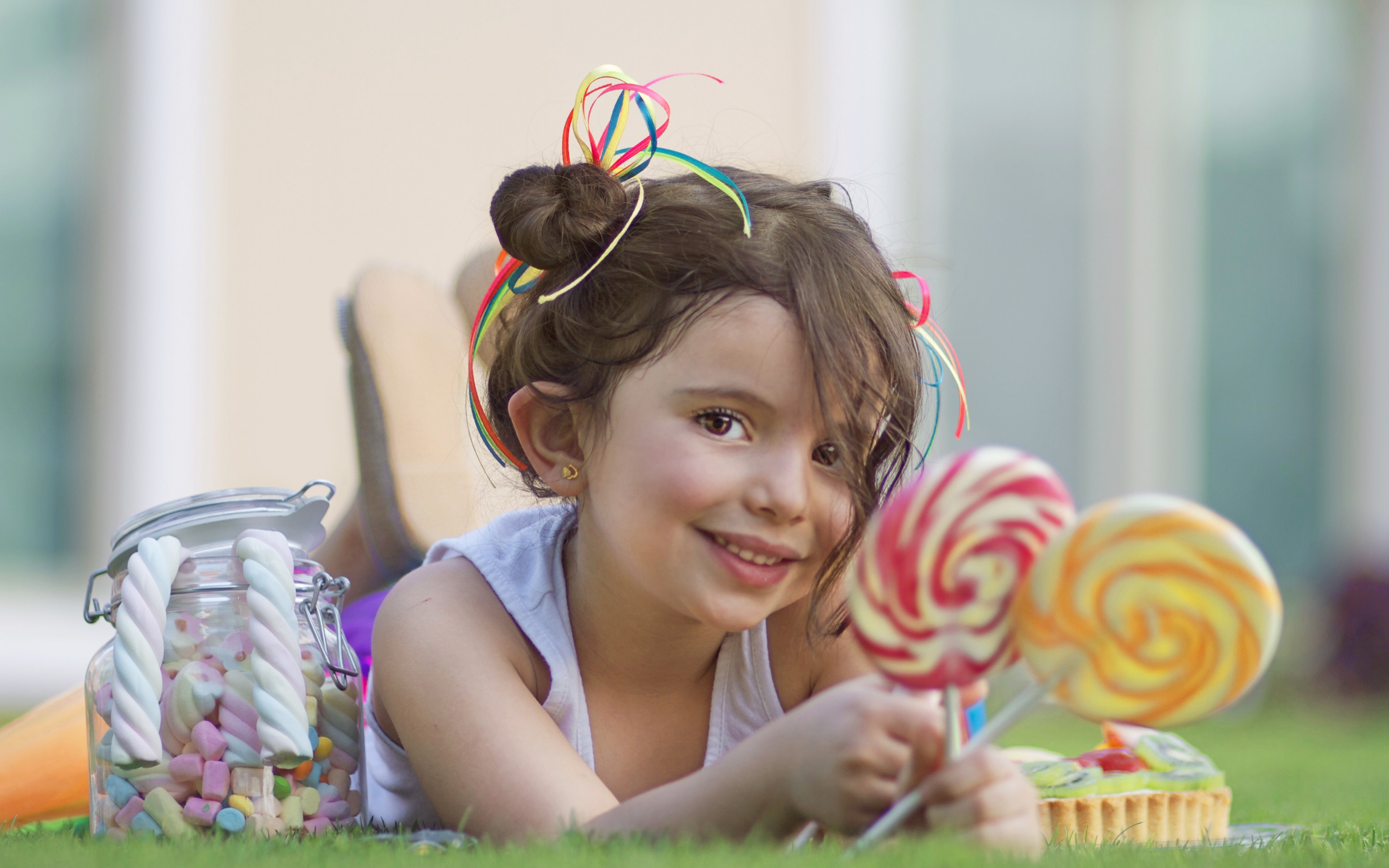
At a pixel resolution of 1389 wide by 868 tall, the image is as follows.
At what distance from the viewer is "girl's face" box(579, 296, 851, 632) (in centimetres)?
138

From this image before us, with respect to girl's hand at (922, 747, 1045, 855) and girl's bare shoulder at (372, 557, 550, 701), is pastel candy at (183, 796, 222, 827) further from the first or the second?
girl's hand at (922, 747, 1045, 855)

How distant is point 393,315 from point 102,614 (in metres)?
1.03

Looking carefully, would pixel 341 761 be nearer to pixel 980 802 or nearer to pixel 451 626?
pixel 451 626

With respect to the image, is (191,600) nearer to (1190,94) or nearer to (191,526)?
(191,526)

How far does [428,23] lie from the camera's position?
5.02 metres

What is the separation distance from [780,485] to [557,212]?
446mm

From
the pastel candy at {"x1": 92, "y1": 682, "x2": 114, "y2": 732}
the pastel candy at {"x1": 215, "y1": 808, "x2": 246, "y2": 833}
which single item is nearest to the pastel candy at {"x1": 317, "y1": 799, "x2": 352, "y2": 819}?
the pastel candy at {"x1": 215, "y1": 808, "x2": 246, "y2": 833}

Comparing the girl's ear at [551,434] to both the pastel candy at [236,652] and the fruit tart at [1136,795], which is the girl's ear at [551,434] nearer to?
→ the pastel candy at [236,652]

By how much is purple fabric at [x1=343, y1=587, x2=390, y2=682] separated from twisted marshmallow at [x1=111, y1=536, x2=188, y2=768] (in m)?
0.69

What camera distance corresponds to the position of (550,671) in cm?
A: 162

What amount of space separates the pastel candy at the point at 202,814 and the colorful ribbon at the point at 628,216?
0.58 m

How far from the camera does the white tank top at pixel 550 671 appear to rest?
163 cm

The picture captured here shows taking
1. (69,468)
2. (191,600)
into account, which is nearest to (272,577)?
(191,600)

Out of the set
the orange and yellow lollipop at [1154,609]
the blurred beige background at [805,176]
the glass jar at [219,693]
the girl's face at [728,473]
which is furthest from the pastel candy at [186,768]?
the blurred beige background at [805,176]
